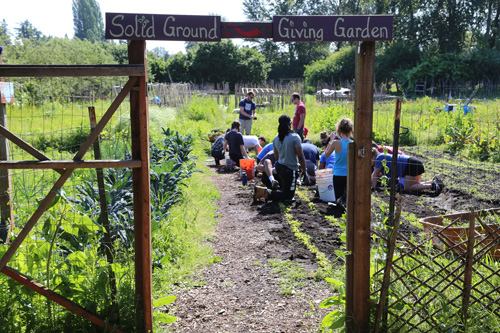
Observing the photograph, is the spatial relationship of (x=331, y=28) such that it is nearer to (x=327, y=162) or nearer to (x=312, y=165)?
(x=327, y=162)

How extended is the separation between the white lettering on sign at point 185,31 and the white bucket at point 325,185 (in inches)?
201

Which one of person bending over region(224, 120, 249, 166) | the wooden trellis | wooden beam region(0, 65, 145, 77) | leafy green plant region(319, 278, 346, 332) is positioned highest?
wooden beam region(0, 65, 145, 77)

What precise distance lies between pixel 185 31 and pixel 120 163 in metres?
1.00

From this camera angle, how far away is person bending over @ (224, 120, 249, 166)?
1103cm

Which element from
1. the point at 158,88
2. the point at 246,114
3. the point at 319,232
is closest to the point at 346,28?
the point at 319,232

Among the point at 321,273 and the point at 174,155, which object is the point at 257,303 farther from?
the point at 174,155

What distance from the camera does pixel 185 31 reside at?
10.2 ft

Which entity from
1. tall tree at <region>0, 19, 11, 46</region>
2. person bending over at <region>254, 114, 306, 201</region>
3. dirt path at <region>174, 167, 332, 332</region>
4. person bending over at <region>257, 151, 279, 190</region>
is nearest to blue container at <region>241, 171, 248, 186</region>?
person bending over at <region>257, 151, 279, 190</region>

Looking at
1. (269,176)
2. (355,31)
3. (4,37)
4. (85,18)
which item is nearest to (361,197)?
(355,31)

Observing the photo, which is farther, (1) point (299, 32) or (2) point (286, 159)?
(2) point (286, 159)

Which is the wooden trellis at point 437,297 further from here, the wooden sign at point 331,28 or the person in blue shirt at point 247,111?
the person in blue shirt at point 247,111

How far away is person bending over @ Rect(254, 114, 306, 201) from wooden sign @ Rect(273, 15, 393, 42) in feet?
15.3

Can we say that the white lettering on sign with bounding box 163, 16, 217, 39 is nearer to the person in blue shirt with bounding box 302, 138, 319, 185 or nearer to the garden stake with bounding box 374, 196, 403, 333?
the garden stake with bounding box 374, 196, 403, 333

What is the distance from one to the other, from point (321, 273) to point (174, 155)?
4.85m
